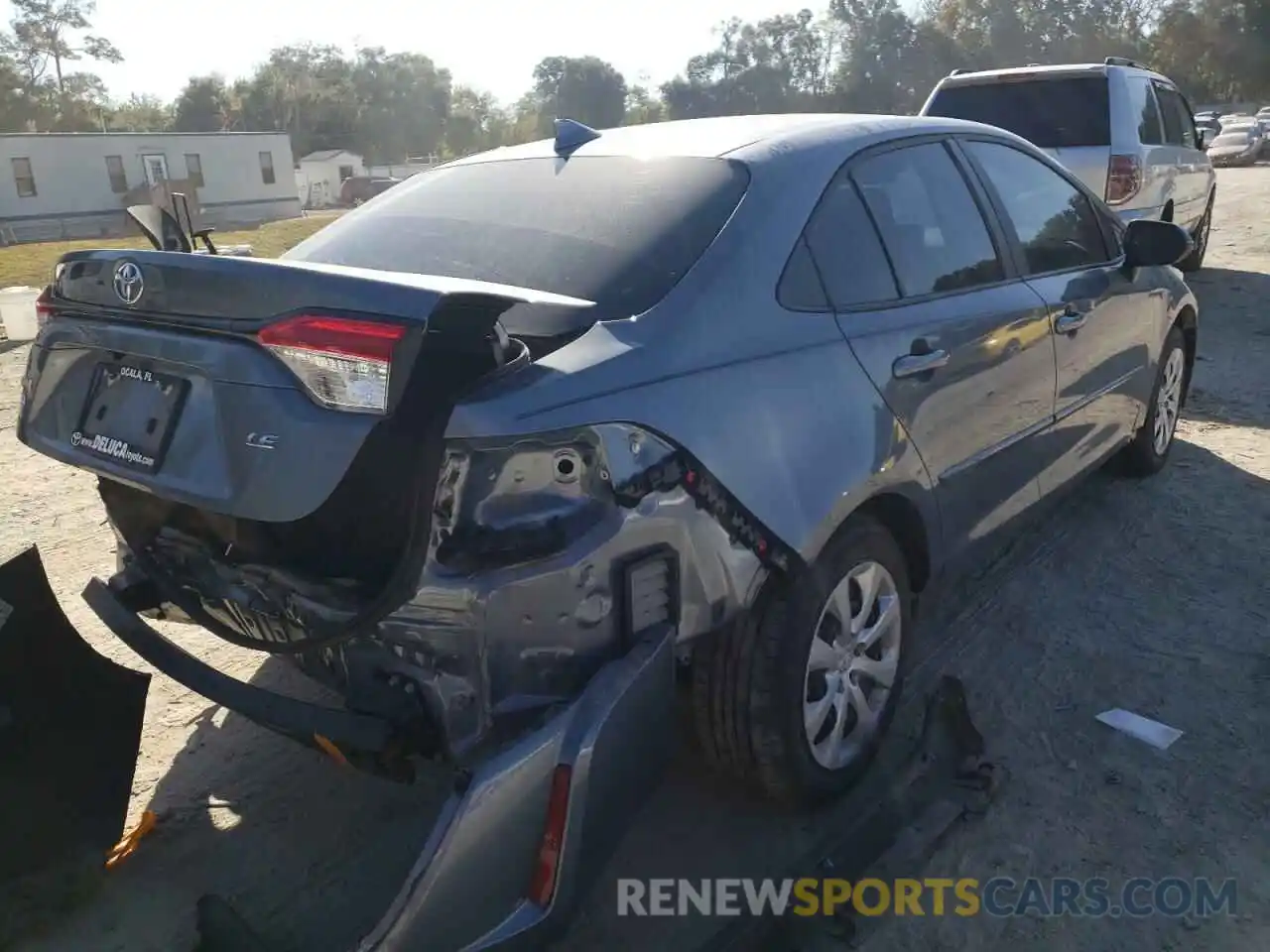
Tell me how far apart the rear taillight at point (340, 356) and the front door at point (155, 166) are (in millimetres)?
47117

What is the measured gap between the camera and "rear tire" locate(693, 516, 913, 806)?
2535 millimetres

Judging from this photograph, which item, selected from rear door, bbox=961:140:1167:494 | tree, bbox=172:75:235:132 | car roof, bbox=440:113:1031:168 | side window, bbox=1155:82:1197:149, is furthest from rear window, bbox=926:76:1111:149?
tree, bbox=172:75:235:132

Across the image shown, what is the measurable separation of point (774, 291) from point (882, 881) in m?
1.48

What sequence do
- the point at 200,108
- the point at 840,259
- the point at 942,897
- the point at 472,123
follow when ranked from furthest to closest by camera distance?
1. the point at 472,123
2. the point at 200,108
3. the point at 840,259
4. the point at 942,897

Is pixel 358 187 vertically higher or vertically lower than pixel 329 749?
lower

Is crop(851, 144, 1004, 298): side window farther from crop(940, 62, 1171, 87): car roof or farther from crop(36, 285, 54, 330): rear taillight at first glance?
crop(940, 62, 1171, 87): car roof

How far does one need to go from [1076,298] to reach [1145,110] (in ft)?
21.1

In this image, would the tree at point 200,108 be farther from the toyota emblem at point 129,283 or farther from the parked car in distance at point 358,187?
the toyota emblem at point 129,283

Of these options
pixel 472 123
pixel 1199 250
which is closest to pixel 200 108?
pixel 472 123

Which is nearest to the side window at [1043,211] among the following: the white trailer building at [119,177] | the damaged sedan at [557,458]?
the damaged sedan at [557,458]

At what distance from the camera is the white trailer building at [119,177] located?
39.9m

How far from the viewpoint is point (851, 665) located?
2.84 metres

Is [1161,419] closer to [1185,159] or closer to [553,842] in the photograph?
[553,842]

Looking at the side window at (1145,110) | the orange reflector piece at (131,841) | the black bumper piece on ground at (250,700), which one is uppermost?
the side window at (1145,110)
